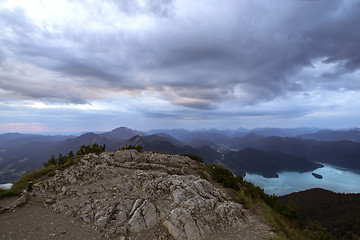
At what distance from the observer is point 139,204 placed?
40.5 feet

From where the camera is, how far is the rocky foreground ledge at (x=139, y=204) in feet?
34.6

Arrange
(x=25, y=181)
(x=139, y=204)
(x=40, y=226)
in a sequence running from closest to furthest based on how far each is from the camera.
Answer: (x=40, y=226), (x=139, y=204), (x=25, y=181)

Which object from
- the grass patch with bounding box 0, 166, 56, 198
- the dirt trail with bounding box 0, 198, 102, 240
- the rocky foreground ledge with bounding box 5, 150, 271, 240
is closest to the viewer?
the dirt trail with bounding box 0, 198, 102, 240

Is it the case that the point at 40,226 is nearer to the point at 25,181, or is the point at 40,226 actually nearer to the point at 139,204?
the point at 139,204

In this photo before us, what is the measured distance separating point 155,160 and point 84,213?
44.3ft

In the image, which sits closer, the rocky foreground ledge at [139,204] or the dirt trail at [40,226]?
the dirt trail at [40,226]

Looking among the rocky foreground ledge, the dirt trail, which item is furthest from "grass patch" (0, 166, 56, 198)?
the dirt trail

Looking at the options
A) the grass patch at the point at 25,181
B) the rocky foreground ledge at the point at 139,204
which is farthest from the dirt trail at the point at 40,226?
the grass patch at the point at 25,181

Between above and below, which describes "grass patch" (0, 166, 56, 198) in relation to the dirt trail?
above

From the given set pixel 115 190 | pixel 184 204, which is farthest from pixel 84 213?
pixel 184 204

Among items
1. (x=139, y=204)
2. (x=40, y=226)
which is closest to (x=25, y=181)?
(x=40, y=226)

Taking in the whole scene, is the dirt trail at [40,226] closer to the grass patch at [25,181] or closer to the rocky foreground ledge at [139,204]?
the rocky foreground ledge at [139,204]

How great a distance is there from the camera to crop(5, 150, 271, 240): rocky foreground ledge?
34.6 ft

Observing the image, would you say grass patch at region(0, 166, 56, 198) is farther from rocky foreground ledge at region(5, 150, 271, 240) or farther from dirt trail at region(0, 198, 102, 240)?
dirt trail at region(0, 198, 102, 240)
